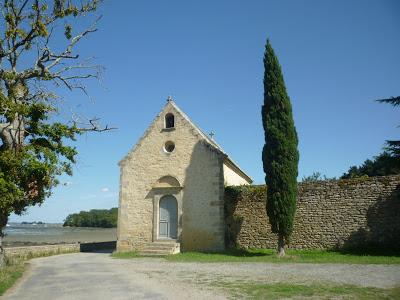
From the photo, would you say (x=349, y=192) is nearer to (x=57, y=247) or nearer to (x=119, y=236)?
(x=119, y=236)

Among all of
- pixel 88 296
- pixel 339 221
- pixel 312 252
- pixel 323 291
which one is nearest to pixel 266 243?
pixel 312 252

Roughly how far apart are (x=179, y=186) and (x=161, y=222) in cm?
214

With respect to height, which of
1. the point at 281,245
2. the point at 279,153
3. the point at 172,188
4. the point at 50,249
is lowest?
the point at 50,249

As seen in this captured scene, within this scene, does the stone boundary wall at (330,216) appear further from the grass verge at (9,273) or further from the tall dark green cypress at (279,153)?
the grass verge at (9,273)

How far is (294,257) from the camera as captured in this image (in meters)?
15.7

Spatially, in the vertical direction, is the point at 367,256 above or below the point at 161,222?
below

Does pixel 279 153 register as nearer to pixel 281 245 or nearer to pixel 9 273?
pixel 281 245

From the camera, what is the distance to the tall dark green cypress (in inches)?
656

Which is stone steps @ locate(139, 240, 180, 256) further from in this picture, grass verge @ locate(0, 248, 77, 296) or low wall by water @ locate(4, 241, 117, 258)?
grass verge @ locate(0, 248, 77, 296)

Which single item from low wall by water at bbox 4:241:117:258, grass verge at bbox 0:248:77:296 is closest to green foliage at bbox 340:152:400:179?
low wall by water at bbox 4:241:117:258

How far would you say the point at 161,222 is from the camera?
2066cm

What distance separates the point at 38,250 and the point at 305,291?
1503cm

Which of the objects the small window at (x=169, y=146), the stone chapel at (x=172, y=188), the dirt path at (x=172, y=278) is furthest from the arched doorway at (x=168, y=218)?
the dirt path at (x=172, y=278)

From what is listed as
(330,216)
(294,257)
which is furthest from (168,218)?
(330,216)
